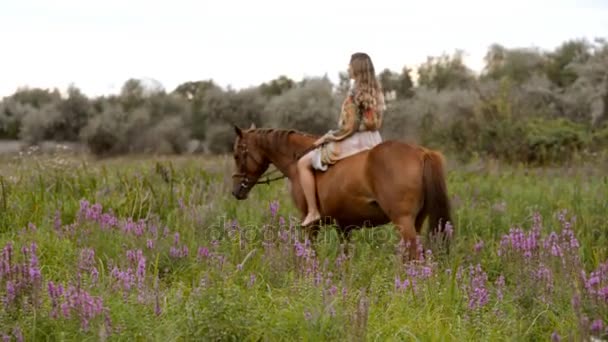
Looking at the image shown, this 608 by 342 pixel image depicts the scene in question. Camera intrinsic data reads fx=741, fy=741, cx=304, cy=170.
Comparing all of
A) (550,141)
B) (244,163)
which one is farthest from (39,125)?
(244,163)

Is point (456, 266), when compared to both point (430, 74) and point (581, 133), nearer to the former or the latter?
point (581, 133)

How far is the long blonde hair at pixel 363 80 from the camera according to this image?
7246 mm

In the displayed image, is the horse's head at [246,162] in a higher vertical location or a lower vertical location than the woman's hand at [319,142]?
lower

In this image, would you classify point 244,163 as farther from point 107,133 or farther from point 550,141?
point 107,133

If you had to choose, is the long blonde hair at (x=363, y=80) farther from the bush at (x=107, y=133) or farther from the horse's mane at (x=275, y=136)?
the bush at (x=107, y=133)

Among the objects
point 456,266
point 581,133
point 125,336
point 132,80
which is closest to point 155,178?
point 456,266

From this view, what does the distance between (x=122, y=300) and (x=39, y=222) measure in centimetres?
405

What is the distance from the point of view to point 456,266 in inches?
214

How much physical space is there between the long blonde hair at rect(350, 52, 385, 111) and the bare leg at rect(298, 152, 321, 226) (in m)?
0.82

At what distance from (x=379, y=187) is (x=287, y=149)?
1527 millimetres

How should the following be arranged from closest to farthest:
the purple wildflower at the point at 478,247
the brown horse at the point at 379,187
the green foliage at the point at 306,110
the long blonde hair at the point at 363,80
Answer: the purple wildflower at the point at 478,247 → the brown horse at the point at 379,187 → the long blonde hair at the point at 363,80 → the green foliage at the point at 306,110

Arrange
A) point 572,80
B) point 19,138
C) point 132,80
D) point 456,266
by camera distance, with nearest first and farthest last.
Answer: point 456,266, point 19,138, point 132,80, point 572,80

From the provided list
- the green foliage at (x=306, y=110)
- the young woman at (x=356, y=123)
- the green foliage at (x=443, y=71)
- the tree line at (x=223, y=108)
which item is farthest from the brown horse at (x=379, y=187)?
the green foliage at (x=443, y=71)

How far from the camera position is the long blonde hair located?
7.25m
